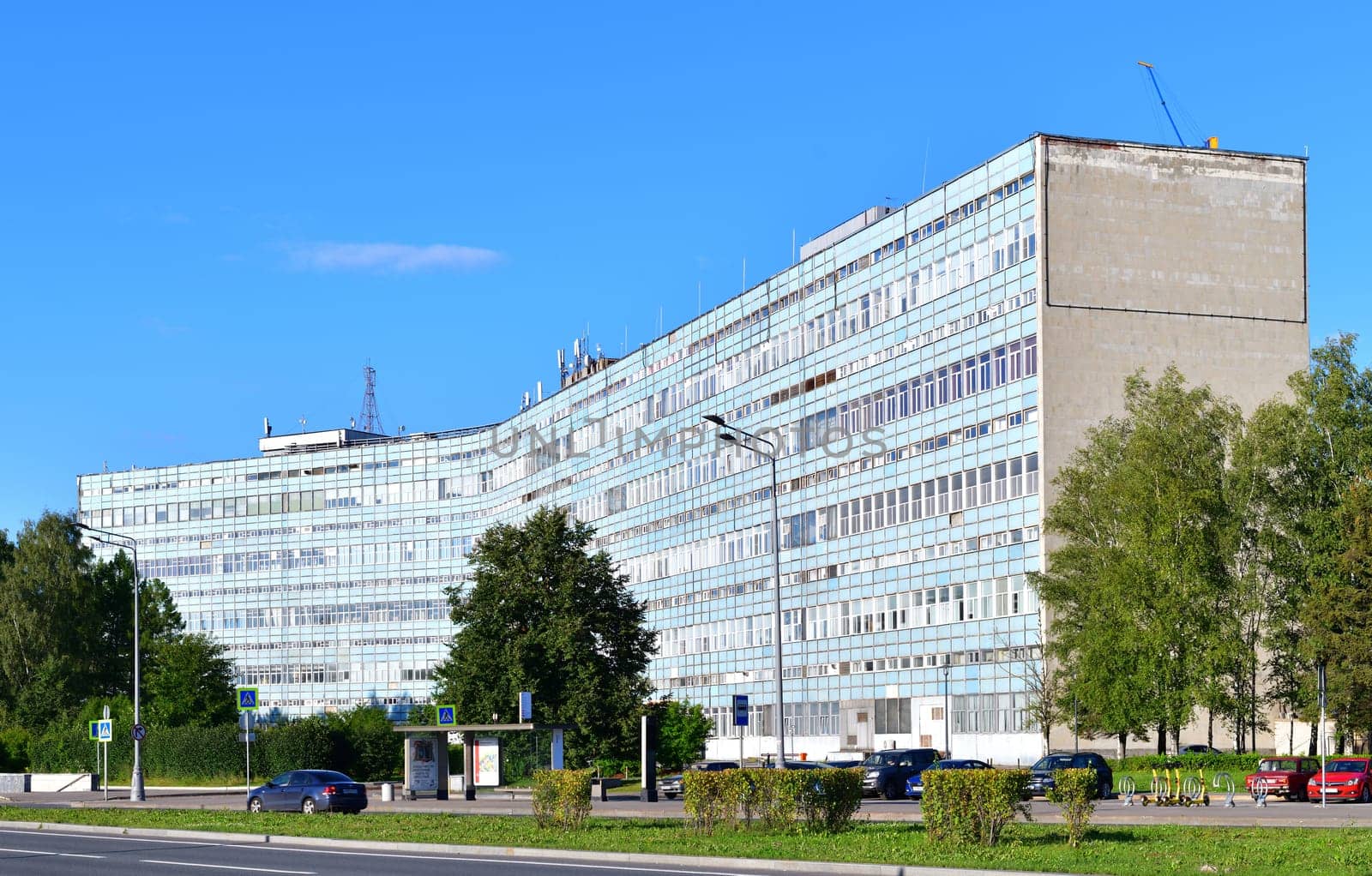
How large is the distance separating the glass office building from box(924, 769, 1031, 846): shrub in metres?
44.3

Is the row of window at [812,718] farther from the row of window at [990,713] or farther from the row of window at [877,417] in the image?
the row of window at [877,417]

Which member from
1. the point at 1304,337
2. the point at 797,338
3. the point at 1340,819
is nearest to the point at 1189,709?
the point at 1304,337

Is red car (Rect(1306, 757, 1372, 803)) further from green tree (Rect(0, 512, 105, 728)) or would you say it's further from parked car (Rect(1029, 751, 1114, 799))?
green tree (Rect(0, 512, 105, 728))

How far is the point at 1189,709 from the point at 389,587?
287ft

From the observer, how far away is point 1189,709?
61375 mm

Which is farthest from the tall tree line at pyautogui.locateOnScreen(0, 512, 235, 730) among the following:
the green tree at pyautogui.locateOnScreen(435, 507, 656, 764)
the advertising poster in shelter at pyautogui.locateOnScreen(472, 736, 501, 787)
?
the advertising poster in shelter at pyautogui.locateOnScreen(472, 736, 501, 787)

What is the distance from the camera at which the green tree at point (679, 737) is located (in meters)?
79.5

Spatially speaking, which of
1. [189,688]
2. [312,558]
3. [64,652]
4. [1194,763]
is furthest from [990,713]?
[312,558]

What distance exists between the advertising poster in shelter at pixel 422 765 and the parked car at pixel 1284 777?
1050 inches

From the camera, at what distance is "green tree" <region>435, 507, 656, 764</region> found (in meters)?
63.1

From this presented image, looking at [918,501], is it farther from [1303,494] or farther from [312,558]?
[312,558]

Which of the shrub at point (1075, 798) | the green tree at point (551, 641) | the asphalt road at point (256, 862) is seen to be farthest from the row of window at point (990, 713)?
the asphalt road at point (256, 862)

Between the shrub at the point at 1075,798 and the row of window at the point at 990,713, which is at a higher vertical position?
the shrub at the point at 1075,798

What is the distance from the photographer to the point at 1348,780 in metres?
48.1
